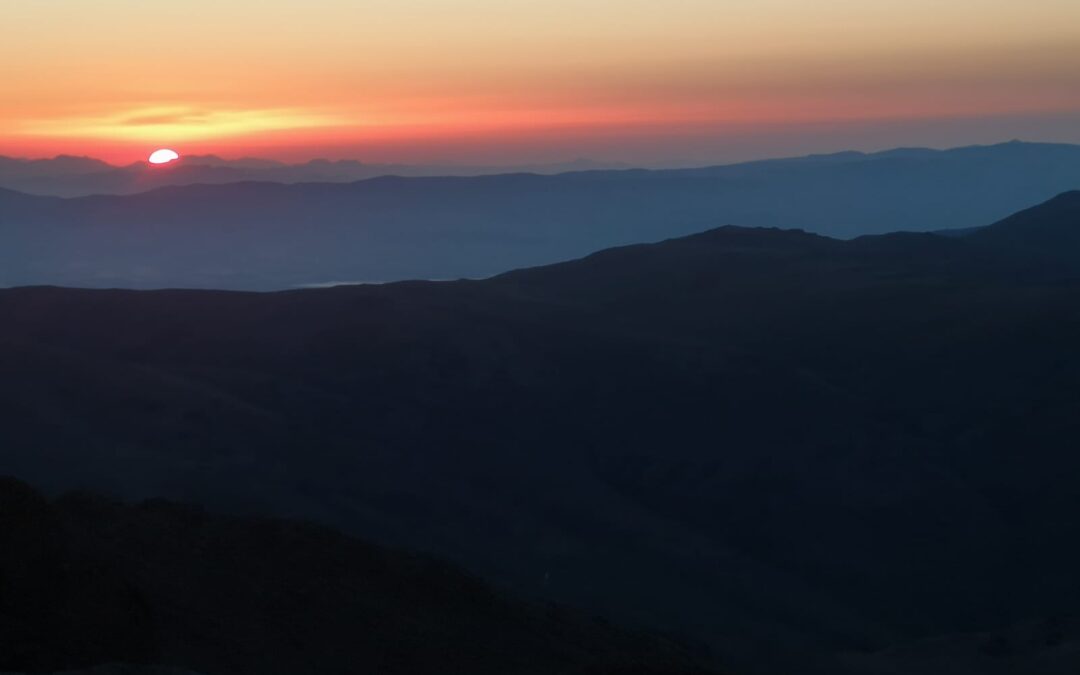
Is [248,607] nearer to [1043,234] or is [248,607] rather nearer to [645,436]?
[645,436]

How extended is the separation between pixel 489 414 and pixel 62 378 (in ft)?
38.1

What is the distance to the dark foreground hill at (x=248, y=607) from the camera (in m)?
9.57

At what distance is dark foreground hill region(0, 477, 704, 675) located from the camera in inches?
377

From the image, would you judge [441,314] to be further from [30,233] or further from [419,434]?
[30,233]

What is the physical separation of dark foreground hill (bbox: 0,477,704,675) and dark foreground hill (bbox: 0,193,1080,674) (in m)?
6.18

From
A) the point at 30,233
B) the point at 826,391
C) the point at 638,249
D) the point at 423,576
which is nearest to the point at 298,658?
the point at 423,576

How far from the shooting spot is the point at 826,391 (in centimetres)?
3766

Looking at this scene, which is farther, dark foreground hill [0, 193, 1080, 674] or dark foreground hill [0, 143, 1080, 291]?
dark foreground hill [0, 143, 1080, 291]

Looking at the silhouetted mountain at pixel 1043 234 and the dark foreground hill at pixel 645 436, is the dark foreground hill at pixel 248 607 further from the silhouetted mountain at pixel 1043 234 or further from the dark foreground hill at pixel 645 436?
the silhouetted mountain at pixel 1043 234

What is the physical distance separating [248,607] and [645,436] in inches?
895

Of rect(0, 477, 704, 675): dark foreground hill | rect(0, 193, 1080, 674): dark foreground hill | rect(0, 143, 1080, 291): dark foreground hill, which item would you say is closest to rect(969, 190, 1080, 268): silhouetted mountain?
rect(0, 193, 1080, 674): dark foreground hill

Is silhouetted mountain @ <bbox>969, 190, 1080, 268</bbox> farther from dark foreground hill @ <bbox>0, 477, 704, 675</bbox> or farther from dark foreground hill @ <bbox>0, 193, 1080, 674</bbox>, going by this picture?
dark foreground hill @ <bbox>0, 477, 704, 675</bbox>

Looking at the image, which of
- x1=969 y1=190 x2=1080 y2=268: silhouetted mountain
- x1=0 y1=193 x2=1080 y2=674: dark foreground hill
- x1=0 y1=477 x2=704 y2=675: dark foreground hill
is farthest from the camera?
x1=969 y1=190 x2=1080 y2=268: silhouetted mountain

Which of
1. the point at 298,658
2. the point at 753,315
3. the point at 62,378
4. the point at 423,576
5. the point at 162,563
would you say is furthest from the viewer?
the point at 753,315
